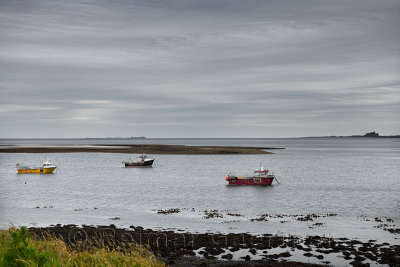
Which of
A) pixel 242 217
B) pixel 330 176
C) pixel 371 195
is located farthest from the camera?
pixel 330 176

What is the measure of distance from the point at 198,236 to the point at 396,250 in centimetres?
1264

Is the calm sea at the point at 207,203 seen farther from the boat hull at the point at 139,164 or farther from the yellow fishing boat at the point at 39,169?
the boat hull at the point at 139,164

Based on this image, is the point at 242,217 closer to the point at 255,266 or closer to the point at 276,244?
the point at 276,244

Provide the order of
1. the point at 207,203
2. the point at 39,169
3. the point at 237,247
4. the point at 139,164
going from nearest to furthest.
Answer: the point at 237,247 → the point at 207,203 → the point at 39,169 → the point at 139,164

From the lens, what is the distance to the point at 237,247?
23875mm

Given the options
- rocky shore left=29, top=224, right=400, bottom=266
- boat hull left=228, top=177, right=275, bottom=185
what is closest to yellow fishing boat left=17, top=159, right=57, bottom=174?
boat hull left=228, top=177, right=275, bottom=185

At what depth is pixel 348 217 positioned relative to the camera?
3609cm

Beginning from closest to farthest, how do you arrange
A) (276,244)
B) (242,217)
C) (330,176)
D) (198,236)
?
(276,244)
(198,236)
(242,217)
(330,176)

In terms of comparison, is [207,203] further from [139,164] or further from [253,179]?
[139,164]

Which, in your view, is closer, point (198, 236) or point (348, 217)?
point (198, 236)

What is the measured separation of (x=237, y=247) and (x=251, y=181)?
40320 millimetres

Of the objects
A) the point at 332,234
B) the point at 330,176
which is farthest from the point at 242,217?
the point at 330,176

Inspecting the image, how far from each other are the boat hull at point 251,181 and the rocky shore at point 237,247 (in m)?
34.8

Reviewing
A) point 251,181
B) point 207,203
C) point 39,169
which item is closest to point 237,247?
point 207,203
